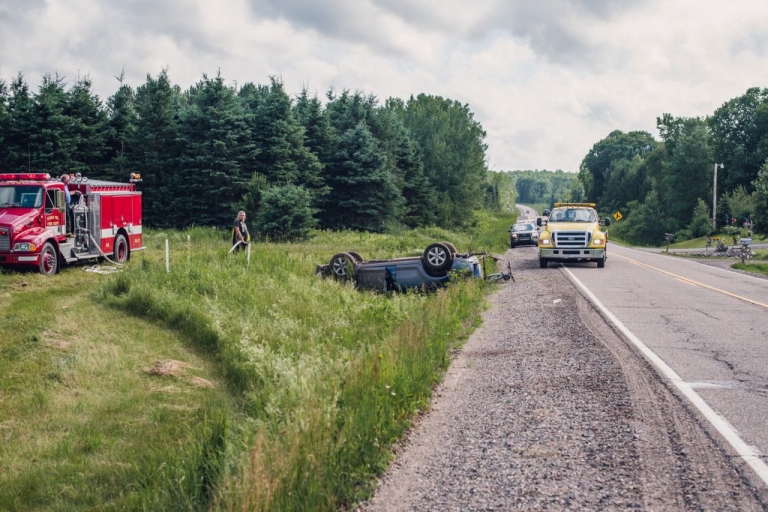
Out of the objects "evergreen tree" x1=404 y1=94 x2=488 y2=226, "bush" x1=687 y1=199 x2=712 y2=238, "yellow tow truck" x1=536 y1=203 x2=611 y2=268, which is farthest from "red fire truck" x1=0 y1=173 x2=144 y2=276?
"bush" x1=687 y1=199 x2=712 y2=238

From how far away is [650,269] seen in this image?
24297mm

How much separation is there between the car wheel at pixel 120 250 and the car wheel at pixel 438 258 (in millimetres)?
9719

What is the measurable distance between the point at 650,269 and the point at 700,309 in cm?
1117

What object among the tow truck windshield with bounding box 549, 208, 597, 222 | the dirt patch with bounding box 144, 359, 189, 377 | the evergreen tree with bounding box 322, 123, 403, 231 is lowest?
the dirt patch with bounding box 144, 359, 189, 377

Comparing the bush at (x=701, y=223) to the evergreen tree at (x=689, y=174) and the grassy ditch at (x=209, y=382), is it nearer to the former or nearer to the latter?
the evergreen tree at (x=689, y=174)

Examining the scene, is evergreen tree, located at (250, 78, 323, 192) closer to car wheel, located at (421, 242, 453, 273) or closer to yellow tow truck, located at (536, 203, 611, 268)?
yellow tow truck, located at (536, 203, 611, 268)

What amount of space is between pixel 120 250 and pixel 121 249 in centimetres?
8

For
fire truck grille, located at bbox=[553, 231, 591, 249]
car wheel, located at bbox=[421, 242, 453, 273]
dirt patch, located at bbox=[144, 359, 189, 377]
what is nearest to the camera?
dirt patch, located at bbox=[144, 359, 189, 377]

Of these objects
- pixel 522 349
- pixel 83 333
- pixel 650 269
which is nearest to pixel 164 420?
pixel 83 333

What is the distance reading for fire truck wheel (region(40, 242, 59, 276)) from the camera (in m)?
16.9

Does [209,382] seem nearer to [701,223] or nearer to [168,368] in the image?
[168,368]

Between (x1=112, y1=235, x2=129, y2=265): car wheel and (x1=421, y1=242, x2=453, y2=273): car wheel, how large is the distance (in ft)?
31.9

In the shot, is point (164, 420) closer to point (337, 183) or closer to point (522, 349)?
point (522, 349)

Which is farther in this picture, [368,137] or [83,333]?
[368,137]
